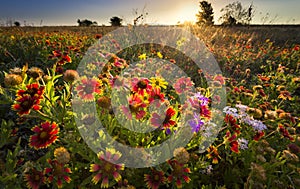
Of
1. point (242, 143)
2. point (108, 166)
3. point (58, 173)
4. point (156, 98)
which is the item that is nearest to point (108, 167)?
point (108, 166)

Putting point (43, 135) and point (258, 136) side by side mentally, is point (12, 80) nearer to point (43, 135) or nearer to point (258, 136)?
point (43, 135)

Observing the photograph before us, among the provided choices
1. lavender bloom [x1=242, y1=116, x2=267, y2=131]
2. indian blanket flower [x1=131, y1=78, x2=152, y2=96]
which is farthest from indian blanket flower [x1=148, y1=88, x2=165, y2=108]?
lavender bloom [x1=242, y1=116, x2=267, y2=131]

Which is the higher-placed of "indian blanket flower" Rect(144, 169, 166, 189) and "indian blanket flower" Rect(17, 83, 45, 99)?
"indian blanket flower" Rect(17, 83, 45, 99)

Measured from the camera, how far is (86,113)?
135 cm

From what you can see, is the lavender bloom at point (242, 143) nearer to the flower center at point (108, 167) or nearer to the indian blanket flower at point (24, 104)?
the flower center at point (108, 167)

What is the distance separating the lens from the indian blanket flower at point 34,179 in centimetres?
109

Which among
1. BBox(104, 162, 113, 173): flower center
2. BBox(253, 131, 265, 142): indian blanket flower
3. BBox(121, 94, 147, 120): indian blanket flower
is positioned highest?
BBox(121, 94, 147, 120): indian blanket flower

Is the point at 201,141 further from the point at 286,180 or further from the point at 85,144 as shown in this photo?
the point at 85,144

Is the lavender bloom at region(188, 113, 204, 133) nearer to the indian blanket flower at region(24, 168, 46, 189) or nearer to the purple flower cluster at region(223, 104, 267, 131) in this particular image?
the purple flower cluster at region(223, 104, 267, 131)

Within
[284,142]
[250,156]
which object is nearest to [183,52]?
[284,142]

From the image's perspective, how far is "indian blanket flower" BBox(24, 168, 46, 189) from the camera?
3.56 ft

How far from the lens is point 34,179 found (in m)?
1.11

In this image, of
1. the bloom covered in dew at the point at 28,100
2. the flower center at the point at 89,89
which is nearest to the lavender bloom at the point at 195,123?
the flower center at the point at 89,89

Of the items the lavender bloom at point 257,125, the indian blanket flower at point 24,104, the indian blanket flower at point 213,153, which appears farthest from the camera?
the lavender bloom at point 257,125
